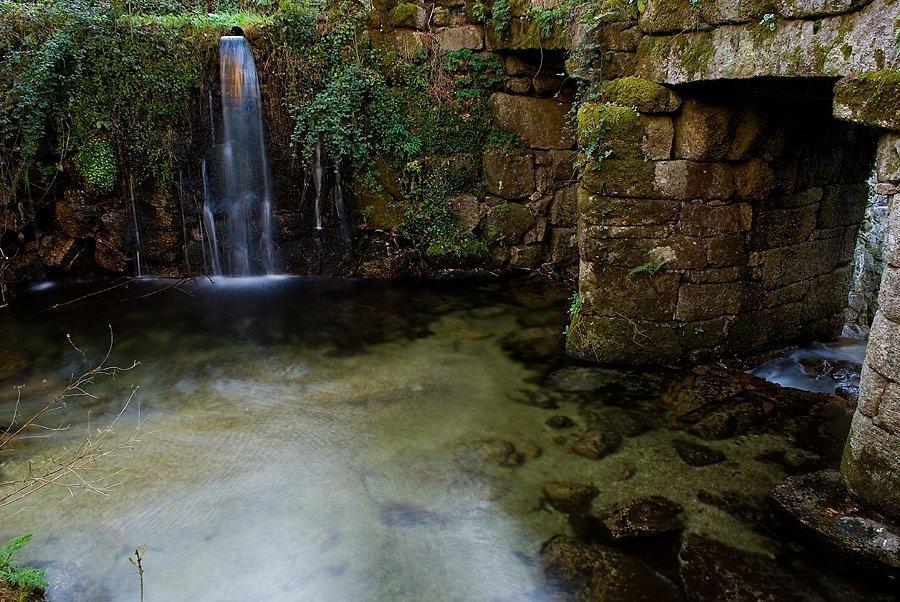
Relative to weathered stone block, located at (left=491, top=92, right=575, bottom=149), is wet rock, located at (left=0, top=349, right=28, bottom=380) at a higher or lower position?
lower

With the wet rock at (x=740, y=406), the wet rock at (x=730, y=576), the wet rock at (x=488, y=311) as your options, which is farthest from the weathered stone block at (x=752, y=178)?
the wet rock at (x=488, y=311)

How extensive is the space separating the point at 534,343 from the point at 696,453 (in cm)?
236

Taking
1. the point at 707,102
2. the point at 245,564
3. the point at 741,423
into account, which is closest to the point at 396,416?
the point at 245,564

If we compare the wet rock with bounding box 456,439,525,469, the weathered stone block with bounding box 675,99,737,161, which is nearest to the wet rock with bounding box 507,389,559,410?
the wet rock with bounding box 456,439,525,469

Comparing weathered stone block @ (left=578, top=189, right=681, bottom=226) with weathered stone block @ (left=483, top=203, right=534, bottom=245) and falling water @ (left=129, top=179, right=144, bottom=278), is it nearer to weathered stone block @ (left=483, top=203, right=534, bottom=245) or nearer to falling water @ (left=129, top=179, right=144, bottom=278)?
weathered stone block @ (left=483, top=203, right=534, bottom=245)

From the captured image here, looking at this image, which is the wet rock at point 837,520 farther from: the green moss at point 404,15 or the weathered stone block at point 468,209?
the green moss at point 404,15

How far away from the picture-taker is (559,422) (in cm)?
474

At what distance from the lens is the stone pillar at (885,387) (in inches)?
122

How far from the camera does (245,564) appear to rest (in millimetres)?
3379

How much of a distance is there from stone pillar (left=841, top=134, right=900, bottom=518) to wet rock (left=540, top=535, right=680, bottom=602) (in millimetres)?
1251

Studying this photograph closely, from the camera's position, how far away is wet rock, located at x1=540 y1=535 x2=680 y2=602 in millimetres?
3100

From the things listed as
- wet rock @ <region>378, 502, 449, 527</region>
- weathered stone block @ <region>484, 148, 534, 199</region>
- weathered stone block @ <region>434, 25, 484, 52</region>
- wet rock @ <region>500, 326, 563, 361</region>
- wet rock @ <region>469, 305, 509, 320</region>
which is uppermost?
weathered stone block @ <region>434, 25, 484, 52</region>

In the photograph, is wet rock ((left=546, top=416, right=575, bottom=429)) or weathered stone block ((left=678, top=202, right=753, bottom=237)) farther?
weathered stone block ((left=678, top=202, right=753, bottom=237))

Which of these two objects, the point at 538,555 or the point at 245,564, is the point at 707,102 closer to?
the point at 538,555
